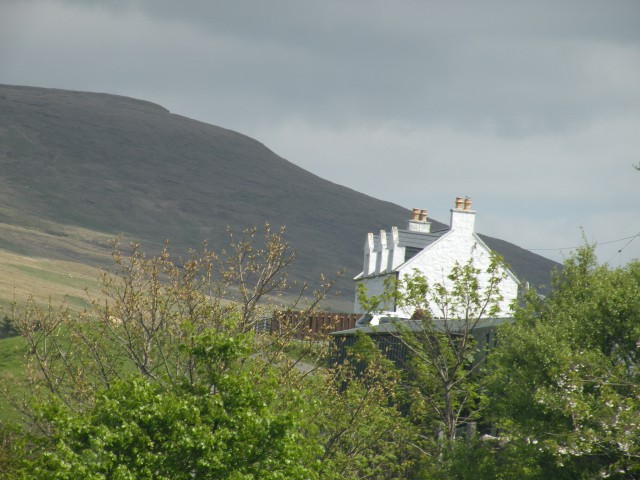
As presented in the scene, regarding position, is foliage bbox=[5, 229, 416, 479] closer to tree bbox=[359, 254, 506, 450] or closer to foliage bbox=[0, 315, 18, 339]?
tree bbox=[359, 254, 506, 450]

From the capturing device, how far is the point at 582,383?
20.3m

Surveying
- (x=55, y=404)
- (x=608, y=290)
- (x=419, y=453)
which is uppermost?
(x=608, y=290)

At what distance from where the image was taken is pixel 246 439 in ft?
54.3

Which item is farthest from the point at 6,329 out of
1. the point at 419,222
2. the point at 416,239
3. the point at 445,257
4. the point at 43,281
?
the point at 43,281

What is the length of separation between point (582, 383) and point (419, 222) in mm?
40038

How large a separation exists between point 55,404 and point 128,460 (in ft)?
4.89

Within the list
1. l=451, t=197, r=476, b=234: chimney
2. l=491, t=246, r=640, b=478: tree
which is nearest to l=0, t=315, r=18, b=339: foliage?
l=451, t=197, r=476, b=234: chimney

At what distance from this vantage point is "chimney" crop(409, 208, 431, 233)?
59.4m

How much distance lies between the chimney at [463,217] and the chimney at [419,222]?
123 inches

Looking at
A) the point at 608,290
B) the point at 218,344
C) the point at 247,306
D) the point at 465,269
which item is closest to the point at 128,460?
the point at 218,344

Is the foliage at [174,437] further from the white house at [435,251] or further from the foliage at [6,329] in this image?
→ the foliage at [6,329]

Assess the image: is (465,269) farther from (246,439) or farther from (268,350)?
(246,439)

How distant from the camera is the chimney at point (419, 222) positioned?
59406mm

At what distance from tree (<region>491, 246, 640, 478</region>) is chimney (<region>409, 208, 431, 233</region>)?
109 feet
